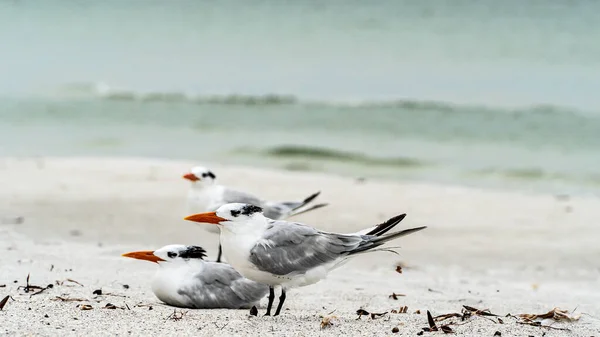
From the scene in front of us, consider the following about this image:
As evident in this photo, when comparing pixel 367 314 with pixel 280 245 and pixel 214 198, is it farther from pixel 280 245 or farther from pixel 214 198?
pixel 214 198

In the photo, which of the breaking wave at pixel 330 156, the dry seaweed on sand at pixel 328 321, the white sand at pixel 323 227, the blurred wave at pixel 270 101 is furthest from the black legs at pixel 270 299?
the blurred wave at pixel 270 101

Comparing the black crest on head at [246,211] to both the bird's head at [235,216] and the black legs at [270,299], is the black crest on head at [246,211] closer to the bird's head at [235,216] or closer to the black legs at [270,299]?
the bird's head at [235,216]

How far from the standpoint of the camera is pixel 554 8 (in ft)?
71.0

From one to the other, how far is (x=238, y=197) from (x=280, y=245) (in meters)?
2.41

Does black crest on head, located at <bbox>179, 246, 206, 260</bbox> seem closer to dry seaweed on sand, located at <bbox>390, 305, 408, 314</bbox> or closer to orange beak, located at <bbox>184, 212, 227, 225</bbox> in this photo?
orange beak, located at <bbox>184, 212, 227, 225</bbox>

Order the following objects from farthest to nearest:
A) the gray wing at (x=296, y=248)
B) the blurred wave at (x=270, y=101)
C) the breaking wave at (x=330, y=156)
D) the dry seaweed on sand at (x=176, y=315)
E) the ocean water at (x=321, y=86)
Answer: the blurred wave at (x=270, y=101) < the ocean water at (x=321, y=86) < the breaking wave at (x=330, y=156) < the gray wing at (x=296, y=248) < the dry seaweed on sand at (x=176, y=315)

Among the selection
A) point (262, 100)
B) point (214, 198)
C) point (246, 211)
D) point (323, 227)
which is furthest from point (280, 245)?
point (262, 100)

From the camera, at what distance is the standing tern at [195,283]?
4863 mm

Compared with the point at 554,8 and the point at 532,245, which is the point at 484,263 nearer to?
the point at 532,245

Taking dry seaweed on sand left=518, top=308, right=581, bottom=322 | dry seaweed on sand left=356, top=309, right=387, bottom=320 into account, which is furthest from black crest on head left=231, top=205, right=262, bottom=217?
dry seaweed on sand left=518, top=308, right=581, bottom=322

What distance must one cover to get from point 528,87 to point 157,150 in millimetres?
8241

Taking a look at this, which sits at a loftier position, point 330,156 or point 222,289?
point 222,289

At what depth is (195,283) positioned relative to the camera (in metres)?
4.91

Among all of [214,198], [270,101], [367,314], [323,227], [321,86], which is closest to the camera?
[367,314]
